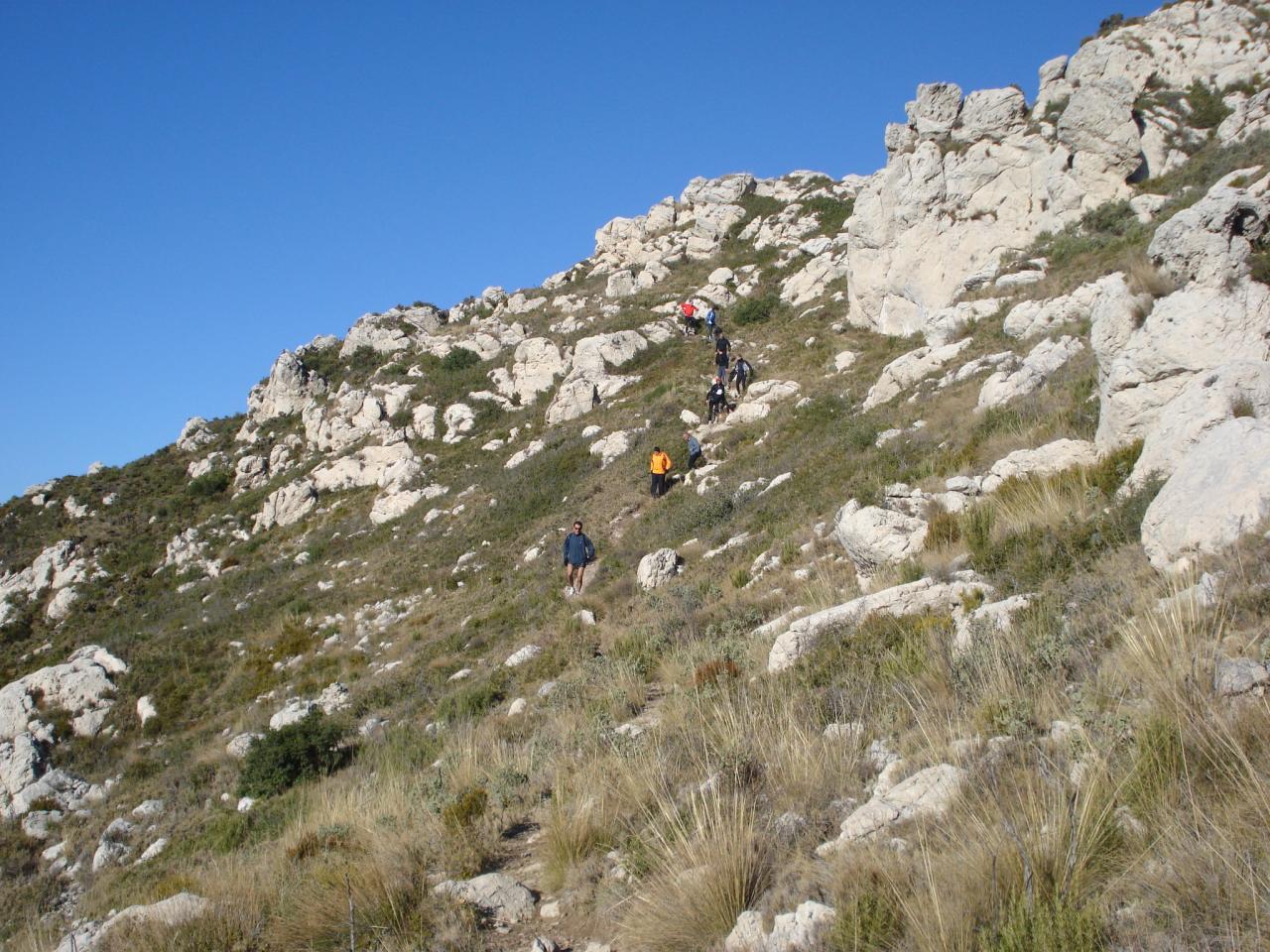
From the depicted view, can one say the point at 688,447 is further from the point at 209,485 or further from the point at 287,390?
the point at 287,390

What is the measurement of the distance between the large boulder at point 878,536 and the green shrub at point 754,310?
28.6m

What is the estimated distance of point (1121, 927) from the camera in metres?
2.38

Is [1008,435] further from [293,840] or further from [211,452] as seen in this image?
[211,452]

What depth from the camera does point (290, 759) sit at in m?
10.7

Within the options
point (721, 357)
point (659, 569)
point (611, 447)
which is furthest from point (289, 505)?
point (659, 569)

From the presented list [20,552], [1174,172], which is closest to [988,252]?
[1174,172]

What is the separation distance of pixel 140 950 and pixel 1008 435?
10816 mm

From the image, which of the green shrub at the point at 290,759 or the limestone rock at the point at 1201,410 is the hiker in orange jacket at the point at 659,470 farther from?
the limestone rock at the point at 1201,410

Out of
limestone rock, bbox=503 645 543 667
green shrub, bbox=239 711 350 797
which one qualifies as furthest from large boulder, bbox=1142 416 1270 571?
green shrub, bbox=239 711 350 797

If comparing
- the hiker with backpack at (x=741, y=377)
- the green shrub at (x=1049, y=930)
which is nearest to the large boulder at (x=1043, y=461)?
the green shrub at (x=1049, y=930)

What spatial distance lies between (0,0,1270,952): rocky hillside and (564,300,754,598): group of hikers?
536 millimetres

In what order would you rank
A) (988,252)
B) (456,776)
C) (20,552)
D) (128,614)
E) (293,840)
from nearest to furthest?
1. (293,840)
2. (456,776)
3. (988,252)
4. (128,614)
5. (20,552)

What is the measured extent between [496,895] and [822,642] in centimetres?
342

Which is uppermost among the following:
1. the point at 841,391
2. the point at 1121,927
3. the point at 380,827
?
the point at 841,391
